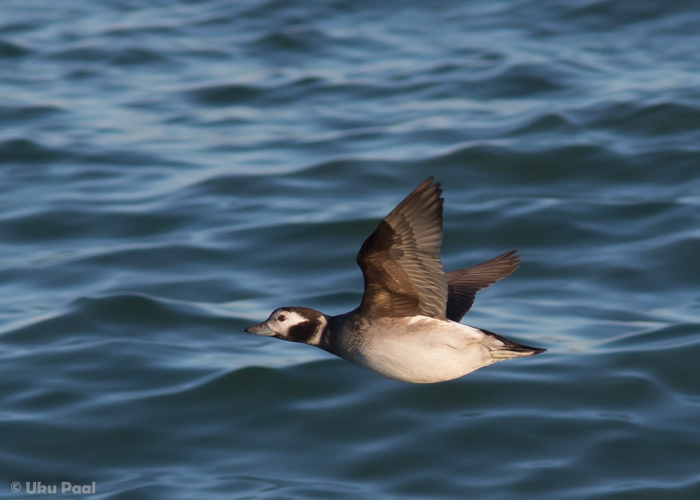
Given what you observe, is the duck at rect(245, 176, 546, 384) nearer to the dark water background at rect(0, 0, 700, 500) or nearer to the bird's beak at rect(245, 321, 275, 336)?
the bird's beak at rect(245, 321, 275, 336)

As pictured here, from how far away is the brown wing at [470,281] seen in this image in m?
6.99

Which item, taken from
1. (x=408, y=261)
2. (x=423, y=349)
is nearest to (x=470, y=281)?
(x=423, y=349)

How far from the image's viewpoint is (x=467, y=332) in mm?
5941

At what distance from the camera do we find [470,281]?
7.21 m

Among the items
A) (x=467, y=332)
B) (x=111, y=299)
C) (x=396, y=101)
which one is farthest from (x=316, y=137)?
(x=467, y=332)

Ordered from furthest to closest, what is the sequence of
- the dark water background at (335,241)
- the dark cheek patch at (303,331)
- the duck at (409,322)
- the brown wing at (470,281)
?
the dark water background at (335,241) < the brown wing at (470,281) < the dark cheek patch at (303,331) < the duck at (409,322)

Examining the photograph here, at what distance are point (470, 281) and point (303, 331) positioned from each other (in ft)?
4.68

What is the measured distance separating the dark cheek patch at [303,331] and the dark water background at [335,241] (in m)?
2.84

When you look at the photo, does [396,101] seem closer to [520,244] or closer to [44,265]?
[520,244]

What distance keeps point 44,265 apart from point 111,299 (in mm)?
1584

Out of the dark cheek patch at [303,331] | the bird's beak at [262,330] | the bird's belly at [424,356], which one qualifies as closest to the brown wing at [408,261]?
the bird's belly at [424,356]

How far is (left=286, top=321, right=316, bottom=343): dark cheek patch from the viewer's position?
641 centimetres

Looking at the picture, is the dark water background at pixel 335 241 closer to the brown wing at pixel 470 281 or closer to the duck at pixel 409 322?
the brown wing at pixel 470 281

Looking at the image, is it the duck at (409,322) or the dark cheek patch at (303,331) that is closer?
the duck at (409,322)
